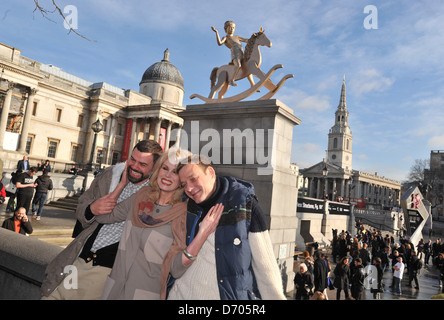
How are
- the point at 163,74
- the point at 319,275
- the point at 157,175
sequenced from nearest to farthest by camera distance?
the point at 157,175, the point at 319,275, the point at 163,74

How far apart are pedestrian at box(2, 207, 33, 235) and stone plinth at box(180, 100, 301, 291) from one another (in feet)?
12.7

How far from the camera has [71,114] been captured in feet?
140

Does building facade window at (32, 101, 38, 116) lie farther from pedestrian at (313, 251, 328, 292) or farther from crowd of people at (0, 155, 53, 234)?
pedestrian at (313, 251, 328, 292)

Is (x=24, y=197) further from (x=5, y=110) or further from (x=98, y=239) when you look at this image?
(x=5, y=110)

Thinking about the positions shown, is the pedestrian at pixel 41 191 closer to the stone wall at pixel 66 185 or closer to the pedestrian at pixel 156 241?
the stone wall at pixel 66 185

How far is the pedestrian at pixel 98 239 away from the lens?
290cm

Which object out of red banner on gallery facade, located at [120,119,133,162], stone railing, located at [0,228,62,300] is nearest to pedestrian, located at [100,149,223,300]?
stone railing, located at [0,228,62,300]

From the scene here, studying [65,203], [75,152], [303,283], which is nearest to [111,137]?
[75,152]

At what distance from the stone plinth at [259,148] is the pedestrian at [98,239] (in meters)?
3.29

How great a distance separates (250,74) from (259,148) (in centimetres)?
222

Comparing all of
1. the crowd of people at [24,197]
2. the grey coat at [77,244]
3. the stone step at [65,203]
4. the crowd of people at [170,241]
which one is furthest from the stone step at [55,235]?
the stone step at [65,203]

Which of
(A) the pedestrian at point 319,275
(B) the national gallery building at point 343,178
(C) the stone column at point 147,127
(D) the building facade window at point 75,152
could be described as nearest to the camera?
(A) the pedestrian at point 319,275

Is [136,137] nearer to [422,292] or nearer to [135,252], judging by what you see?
[422,292]

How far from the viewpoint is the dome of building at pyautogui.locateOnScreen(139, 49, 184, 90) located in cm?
5397
